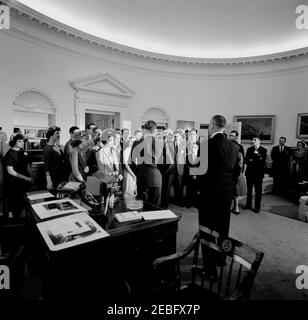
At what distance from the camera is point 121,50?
8.27 meters

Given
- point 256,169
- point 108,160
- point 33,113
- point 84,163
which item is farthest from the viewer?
point 33,113

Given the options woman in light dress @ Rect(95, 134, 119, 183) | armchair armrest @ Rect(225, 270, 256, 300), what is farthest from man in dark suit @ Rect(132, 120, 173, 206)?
armchair armrest @ Rect(225, 270, 256, 300)

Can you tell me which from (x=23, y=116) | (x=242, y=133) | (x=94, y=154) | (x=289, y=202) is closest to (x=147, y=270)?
(x=94, y=154)

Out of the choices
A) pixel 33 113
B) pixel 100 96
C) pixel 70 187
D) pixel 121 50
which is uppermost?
pixel 121 50

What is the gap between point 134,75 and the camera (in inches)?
353

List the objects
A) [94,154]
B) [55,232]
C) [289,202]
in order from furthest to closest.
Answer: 1. [289,202]
2. [94,154]
3. [55,232]

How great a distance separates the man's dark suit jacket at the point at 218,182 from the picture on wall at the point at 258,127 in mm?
7410

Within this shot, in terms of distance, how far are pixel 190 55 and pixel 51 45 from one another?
5525 millimetres

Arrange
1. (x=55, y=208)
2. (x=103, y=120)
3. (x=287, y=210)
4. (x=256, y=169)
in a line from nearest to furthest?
(x=55, y=208) < (x=256, y=169) < (x=287, y=210) < (x=103, y=120)

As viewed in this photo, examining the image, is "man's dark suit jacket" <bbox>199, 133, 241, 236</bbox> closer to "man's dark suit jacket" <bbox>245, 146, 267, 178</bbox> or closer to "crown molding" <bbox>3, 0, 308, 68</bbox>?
"man's dark suit jacket" <bbox>245, 146, 267, 178</bbox>

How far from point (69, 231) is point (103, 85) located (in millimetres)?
7324

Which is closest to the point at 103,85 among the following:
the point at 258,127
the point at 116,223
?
the point at 258,127

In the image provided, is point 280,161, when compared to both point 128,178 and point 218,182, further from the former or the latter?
point 218,182
